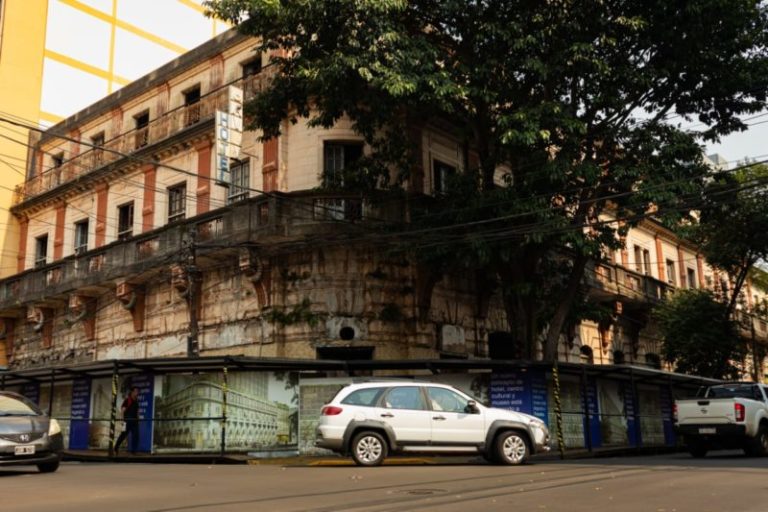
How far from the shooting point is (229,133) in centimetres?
2412

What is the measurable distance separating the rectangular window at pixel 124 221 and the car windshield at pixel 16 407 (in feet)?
50.5

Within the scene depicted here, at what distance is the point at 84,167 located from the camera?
32.6 m

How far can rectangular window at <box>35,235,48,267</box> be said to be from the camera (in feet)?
113

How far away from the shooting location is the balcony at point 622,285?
102 feet

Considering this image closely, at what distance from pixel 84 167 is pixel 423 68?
2001 centimetres

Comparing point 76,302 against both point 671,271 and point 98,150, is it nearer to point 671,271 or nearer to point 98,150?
point 98,150

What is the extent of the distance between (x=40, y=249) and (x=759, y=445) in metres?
29.9

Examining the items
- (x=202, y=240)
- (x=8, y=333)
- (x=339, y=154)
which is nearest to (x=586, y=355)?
(x=339, y=154)

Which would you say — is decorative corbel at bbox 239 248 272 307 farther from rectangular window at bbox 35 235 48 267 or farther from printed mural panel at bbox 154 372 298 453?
rectangular window at bbox 35 235 48 267

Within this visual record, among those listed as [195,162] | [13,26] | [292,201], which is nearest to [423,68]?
[292,201]

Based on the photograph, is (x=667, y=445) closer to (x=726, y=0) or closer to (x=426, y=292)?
(x=426, y=292)

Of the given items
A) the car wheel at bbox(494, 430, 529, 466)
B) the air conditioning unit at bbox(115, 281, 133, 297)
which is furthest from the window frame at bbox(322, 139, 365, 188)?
the car wheel at bbox(494, 430, 529, 466)

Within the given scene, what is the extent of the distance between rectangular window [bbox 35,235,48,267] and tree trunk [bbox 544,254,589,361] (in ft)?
77.5

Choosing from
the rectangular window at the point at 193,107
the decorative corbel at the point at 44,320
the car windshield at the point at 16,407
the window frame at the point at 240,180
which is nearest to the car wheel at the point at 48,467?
the car windshield at the point at 16,407
